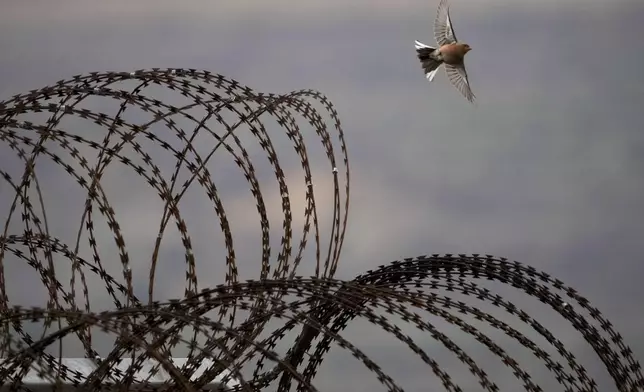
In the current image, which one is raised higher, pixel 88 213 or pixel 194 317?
pixel 88 213

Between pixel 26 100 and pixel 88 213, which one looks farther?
pixel 88 213

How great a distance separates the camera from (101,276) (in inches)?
355

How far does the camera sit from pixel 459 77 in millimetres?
11328

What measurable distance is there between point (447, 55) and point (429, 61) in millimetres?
263

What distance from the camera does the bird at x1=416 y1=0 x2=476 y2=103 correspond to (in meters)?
11.1

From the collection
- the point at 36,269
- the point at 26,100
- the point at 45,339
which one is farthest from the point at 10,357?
the point at 36,269

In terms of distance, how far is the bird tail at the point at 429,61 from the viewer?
1137 centimetres

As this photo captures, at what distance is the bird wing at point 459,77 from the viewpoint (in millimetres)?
11258

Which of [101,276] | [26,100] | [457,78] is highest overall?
[457,78]

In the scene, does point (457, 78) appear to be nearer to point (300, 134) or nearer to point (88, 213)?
point (300, 134)

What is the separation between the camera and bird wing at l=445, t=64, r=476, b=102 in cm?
1126

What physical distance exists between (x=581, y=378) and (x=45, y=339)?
3.09m

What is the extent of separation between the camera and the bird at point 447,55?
36.5 feet

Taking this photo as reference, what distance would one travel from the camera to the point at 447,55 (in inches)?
440
